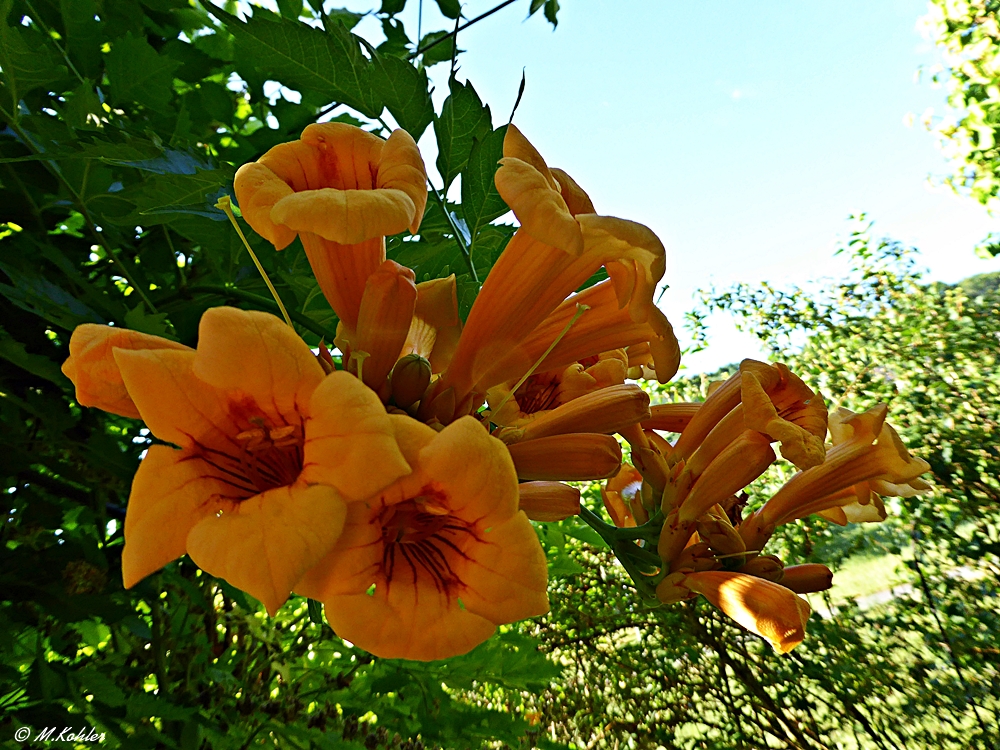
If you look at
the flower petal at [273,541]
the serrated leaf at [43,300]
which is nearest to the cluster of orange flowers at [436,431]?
the flower petal at [273,541]

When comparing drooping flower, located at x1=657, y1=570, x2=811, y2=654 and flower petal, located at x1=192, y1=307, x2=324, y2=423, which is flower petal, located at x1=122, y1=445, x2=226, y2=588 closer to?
flower petal, located at x1=192, y1=307, x2=324, y2=423

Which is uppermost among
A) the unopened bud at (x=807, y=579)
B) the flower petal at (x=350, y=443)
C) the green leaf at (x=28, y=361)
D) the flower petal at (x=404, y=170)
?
the flower petal at (x=404, y=170)

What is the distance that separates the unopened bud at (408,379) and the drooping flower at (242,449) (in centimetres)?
14

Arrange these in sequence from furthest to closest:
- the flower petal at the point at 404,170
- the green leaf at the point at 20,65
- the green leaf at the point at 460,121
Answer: the green leaf at the point at 20,65 < the green leaf at the point at 460,121 < the flower petal at the point at 404,170

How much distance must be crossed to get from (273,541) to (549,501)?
397 millimetres

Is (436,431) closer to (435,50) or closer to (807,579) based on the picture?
(807,579)

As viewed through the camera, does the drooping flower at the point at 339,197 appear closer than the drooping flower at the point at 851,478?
Yes

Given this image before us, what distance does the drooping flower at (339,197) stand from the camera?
61 centimetres

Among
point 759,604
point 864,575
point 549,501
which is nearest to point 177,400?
point 549,501

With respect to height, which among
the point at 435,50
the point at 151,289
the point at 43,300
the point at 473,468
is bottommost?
the point at 151,289

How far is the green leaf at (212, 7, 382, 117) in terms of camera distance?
2.90 feet

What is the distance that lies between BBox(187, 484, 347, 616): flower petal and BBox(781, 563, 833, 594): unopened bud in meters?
0.83

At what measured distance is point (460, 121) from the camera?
95 cm

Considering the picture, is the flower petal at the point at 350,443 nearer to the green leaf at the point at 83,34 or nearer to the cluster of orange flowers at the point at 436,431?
the cluster of orange flowers at the point at 436,431
